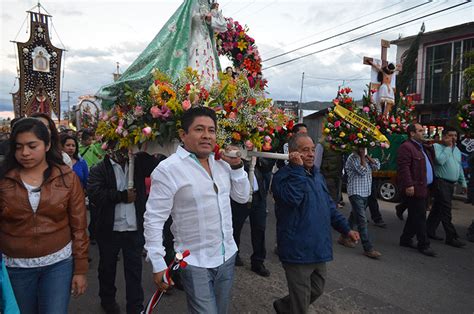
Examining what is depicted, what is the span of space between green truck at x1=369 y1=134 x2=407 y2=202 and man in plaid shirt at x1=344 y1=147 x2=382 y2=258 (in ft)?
16.0

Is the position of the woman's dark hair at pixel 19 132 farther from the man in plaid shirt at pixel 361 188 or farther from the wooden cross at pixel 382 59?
the wooden cross at pixel 382 59

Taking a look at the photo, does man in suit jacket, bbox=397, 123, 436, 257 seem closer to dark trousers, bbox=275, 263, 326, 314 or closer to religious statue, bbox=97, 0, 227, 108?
dark trousers, bbox=275, 263, 326, 314

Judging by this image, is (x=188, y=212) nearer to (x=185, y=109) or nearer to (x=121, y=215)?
(x=185, y=109)

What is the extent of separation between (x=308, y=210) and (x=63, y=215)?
184 centimetres

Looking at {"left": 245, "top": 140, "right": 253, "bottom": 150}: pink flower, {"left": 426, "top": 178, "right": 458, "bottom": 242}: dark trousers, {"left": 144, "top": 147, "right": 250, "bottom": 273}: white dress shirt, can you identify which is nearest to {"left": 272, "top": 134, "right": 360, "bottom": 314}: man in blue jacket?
{"left": 245, "top": 140, "right": 253, "bottom": 150}: pink flower

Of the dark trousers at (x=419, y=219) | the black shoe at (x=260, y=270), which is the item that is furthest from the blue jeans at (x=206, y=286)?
the dark trousers at (x=419, y=219)

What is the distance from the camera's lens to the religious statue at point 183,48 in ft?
11.7

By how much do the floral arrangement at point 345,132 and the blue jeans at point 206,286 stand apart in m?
3.86

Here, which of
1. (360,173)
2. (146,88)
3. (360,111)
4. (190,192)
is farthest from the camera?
(360,111)

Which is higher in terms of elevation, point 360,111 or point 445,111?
point 445,111

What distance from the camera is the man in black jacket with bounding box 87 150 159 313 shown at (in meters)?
3.53

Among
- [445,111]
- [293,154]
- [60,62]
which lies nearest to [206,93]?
[293,154]

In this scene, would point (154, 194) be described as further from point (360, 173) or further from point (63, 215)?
point (360, 173)

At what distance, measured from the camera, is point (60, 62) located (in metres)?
15.6
